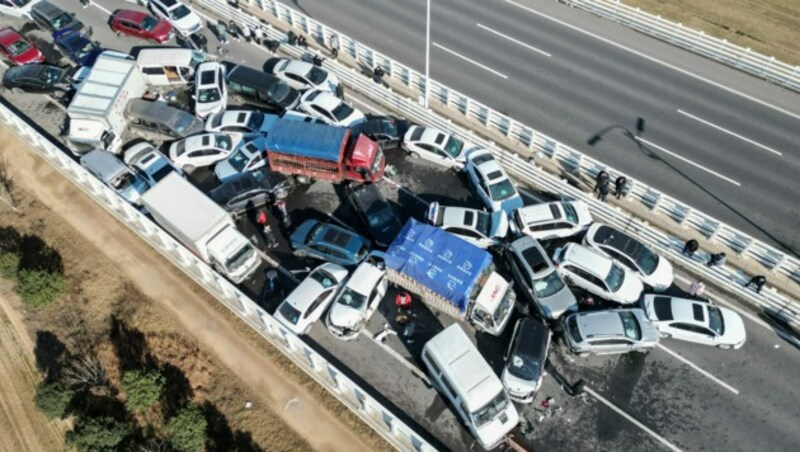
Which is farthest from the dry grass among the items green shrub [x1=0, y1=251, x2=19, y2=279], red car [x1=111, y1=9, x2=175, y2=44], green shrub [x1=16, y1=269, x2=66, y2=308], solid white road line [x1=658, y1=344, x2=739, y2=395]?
green shrub [x1=0, y1=251, x2=19, y2=279]

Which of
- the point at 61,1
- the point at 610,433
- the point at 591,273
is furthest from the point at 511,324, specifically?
the point at 61,1

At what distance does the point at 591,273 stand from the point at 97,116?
2798 centimetres

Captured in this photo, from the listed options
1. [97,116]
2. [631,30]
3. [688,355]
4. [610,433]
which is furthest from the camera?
[631,30]

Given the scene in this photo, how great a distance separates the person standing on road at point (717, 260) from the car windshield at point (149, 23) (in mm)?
37543

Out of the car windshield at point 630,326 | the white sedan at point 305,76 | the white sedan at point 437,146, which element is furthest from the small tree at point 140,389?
the car windshield at point 630,326

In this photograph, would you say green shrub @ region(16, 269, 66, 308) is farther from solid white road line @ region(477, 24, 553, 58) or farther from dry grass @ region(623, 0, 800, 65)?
dry grass @ region(623, 0, 800, 65)

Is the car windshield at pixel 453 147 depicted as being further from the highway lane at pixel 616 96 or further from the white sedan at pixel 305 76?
the white sedan at pixel 305 76

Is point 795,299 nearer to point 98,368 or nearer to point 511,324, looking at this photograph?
point 511,324

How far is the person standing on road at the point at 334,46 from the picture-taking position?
37812 mm

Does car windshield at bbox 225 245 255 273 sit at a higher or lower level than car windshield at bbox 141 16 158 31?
lower

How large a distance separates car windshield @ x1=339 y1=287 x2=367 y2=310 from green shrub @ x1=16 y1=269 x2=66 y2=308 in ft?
48.5

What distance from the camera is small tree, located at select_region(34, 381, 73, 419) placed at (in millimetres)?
24688

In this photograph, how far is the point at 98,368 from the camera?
26.1m

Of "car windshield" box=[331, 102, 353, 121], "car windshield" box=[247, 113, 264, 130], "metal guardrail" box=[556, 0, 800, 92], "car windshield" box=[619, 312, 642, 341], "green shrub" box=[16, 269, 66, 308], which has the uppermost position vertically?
"metal guardrail" box=[556, 0, 800, 92]
